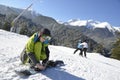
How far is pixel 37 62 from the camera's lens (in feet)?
28.5

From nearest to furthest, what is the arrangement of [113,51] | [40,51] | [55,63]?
[40,51]
[55,63]
[113,51]

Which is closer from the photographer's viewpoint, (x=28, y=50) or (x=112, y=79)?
(x=28, y=50)

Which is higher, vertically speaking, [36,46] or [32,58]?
[36,46]

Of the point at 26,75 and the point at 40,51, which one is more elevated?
the point at 40,51

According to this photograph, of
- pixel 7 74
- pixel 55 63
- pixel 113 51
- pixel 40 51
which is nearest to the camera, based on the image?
pixel 7 74

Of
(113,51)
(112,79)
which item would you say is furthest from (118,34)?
(112,79)

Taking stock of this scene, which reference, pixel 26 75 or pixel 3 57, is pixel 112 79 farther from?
pixel 3 57

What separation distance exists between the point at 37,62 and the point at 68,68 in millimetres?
2659

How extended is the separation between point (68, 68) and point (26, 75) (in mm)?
2827

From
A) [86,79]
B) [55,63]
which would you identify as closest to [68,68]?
A: [55,63]

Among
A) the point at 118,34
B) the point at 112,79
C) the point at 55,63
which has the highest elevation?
the point at 118,34

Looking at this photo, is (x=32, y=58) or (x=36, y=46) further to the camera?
(x=36, y=46)

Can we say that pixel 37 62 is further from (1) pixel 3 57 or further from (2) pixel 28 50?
(1) pixel 3 57

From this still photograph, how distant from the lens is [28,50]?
8891 millimetres
